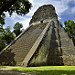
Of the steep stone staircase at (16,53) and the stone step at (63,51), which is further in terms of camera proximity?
the stone step at (63,51)

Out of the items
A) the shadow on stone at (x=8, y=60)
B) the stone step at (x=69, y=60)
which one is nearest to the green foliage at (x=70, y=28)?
the stone step at (x=69, y=60)

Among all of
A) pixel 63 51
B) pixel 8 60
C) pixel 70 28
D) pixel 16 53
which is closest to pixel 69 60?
pixel 63 51

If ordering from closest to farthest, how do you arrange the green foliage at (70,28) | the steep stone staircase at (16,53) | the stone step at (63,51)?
the steep stone staircase at (16,53), the stone step at (63,51), the green foliage at (70,28)

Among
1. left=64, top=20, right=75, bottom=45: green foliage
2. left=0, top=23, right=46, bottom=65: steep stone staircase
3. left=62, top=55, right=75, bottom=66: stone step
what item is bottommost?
left=62, top=55, right=75, bottom=66: stone step

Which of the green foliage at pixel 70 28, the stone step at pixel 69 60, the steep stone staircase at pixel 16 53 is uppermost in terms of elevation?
the green foliage at pixel 70 28

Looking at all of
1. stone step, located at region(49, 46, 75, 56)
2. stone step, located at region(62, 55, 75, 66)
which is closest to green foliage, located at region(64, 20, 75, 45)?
stone step, located at region(49, 46, 75, 56)

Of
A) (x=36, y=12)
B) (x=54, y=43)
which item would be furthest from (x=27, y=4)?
(x=36, y=12)

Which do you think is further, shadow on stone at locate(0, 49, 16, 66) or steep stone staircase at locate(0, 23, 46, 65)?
steep stone staircase at locate(0, 23, 46, 65)

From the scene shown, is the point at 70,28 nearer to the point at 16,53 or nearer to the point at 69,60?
the point at 69,60

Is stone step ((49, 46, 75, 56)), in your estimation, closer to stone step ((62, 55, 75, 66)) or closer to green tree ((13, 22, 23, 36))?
stone step ((62, 55, 75, 66))

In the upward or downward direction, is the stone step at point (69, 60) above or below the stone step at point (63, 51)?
below

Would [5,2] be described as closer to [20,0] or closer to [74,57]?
[20,0]

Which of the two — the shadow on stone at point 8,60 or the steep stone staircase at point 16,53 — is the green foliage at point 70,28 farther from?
the shadow on stone at point 8,60

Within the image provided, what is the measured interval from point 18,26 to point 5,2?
1697 cm
